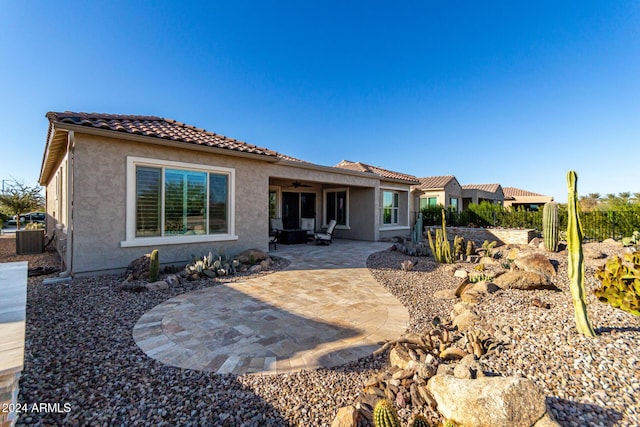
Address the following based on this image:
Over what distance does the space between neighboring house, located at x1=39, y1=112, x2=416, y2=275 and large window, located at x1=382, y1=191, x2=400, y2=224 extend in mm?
5800

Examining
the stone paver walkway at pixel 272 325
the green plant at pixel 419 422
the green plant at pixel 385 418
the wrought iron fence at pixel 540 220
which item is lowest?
the stone paver walkway at pixel 272 325

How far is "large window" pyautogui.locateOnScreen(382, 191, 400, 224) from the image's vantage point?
15.3 meters

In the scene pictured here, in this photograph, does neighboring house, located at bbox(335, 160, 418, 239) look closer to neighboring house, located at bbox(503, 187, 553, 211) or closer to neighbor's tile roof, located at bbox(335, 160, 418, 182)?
neighbor's tile roof, located at bbox(335, 160, 418, 182)

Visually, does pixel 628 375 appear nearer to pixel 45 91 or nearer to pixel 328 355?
pixel 328 355

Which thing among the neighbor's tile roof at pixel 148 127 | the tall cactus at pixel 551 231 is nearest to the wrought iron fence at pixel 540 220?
the tall cactus at pixel 551 231

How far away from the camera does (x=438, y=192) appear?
23.1 metres

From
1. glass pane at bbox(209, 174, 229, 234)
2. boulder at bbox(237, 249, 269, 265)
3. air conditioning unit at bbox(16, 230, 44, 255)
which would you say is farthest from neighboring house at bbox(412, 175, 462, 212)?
air conditioning unit at bbox(16, 230, 44, 255)

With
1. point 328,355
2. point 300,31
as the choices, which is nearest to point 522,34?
point 300,31

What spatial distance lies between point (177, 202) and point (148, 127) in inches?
87.3

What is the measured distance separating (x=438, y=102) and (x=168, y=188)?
14.4 meters

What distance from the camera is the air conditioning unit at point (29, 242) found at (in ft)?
34.7

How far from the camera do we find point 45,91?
9898mm

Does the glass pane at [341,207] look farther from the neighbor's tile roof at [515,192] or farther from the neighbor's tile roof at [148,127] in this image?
the neighbor's tile roof at [515,192]

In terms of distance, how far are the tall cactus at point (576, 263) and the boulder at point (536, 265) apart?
3.58 meters
